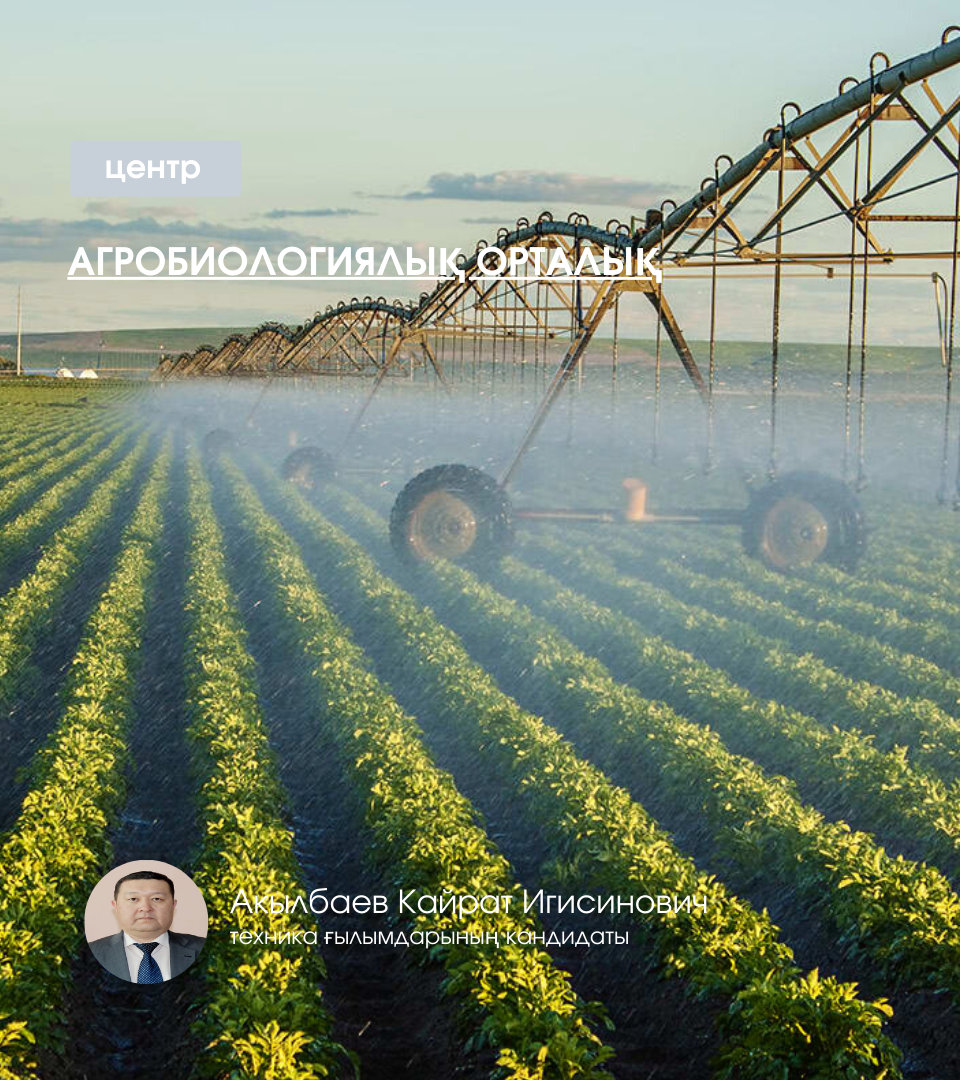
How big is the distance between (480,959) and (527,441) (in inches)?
487

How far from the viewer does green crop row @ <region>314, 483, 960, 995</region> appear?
7.85m

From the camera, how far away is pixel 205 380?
216ft

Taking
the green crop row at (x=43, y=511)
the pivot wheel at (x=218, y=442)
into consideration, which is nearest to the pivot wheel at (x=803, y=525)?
the green crop row at (x=43, y=511)

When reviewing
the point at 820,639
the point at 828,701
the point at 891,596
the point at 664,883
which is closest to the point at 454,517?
the point at 820,639

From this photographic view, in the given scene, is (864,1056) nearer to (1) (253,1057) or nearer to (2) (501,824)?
(1) (253,1057)

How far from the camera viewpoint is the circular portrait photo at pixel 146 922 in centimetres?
725

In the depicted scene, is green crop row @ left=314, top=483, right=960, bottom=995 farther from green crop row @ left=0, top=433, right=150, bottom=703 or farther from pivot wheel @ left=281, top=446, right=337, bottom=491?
pivot wheel @ left=281, top=446, right=337, bottom=491

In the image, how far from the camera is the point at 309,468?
34.3 metres

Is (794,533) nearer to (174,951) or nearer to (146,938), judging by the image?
(174,951)

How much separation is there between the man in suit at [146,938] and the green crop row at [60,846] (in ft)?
1.00

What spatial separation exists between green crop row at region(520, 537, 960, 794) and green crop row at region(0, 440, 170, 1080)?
19.6 ft

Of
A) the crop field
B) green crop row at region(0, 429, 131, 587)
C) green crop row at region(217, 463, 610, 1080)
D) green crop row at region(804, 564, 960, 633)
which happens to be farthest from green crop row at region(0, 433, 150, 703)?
green crop row at region(804, 564, 960, 633)

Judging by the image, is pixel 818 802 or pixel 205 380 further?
pixel 205 380

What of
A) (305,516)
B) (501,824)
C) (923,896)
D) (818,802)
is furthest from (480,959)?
(305,516)
